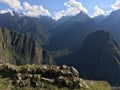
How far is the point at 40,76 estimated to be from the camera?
2423cm

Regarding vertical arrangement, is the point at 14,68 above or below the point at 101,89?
above

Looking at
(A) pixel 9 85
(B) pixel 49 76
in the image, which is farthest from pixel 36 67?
(A) pixel 9 85

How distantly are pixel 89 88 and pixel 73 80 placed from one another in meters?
1.31

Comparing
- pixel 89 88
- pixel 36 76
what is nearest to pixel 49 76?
pixel 36 76

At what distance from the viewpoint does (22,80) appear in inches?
922

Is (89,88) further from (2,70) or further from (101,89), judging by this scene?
(2,70)

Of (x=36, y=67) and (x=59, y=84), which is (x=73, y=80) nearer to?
(x=59, y=84)

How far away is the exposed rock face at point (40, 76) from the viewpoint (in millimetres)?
23375

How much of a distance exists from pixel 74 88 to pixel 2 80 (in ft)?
15.0

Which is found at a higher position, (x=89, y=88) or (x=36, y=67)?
(x=36, y=67)

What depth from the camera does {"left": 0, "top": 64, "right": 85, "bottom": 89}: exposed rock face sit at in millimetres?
23375

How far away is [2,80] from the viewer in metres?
23.7

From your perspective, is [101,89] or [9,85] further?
[101,89]

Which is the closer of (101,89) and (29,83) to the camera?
(29,83)
